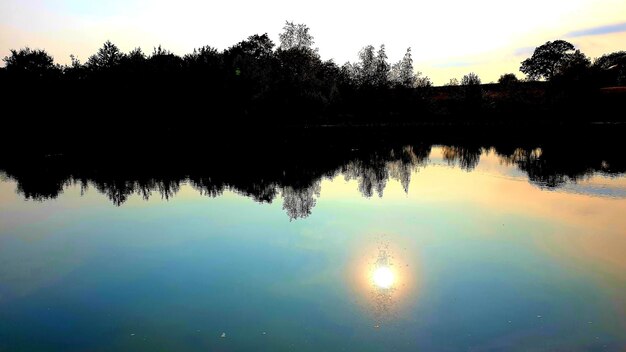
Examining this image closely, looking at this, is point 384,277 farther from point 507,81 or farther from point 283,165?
point 507,81

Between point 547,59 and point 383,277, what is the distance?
155608 mm

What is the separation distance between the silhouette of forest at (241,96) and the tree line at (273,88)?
173 millimetres

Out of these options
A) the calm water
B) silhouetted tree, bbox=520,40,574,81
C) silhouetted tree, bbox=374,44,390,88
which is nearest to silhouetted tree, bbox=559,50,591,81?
silhouetted tree, bbox=374,44,390,88

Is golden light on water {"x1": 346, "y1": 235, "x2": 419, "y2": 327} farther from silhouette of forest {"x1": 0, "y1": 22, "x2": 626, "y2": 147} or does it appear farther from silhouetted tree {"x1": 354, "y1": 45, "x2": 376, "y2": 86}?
silhouetted tree {"x1": 354, "y1": 45, "x2": 376, "y2": 86}

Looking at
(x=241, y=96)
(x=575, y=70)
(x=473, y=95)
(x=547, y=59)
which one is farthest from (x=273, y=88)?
(x=547, y=59)

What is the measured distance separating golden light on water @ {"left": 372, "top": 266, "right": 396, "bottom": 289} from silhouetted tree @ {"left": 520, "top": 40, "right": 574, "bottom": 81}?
147441 millimetres

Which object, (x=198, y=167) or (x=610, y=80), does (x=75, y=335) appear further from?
(x=610, y=80)

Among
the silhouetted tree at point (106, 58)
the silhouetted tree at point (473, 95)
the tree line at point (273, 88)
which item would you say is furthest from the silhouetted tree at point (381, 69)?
the silhouetted tree at point (106, 58)

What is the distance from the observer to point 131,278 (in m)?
12.9

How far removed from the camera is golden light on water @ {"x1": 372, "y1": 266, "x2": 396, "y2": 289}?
38.6ft

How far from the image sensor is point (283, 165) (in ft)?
113

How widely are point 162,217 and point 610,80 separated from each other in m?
110

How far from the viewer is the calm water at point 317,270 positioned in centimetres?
945

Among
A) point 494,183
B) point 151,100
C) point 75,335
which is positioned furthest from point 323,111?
point 75,335
